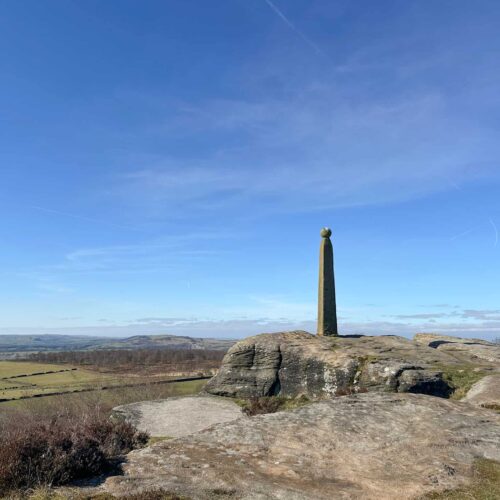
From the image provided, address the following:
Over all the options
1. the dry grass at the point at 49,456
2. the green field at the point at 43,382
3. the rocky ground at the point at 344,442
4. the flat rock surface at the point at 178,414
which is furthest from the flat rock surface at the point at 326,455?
the green field at the point at 43,382

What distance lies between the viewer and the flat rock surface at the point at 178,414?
17.6 m

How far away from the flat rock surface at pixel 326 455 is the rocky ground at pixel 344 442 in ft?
0.07

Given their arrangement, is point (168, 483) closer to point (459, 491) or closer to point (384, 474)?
point (384, 474)

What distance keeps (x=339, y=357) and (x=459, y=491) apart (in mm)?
13940

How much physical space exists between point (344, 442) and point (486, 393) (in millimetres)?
8699

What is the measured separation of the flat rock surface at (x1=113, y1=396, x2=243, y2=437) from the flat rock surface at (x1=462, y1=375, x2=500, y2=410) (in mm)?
9802

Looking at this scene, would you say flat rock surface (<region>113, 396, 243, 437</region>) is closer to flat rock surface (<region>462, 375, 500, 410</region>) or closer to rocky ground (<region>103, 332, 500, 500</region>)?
rocky ground (<region>103, 332, 500, 500</region>)

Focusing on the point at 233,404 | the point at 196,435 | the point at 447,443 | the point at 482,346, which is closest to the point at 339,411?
the point at 447,443

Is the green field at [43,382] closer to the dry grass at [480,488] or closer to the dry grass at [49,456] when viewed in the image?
the dry grass at [49,456]

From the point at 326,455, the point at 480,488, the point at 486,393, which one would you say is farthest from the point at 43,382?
the point at 480,488

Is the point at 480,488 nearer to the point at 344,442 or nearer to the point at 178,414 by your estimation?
the point at 344,442

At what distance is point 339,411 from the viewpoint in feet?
41.8

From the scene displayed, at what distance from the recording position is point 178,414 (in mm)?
19594

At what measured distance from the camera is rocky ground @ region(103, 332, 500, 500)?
8164 mm
